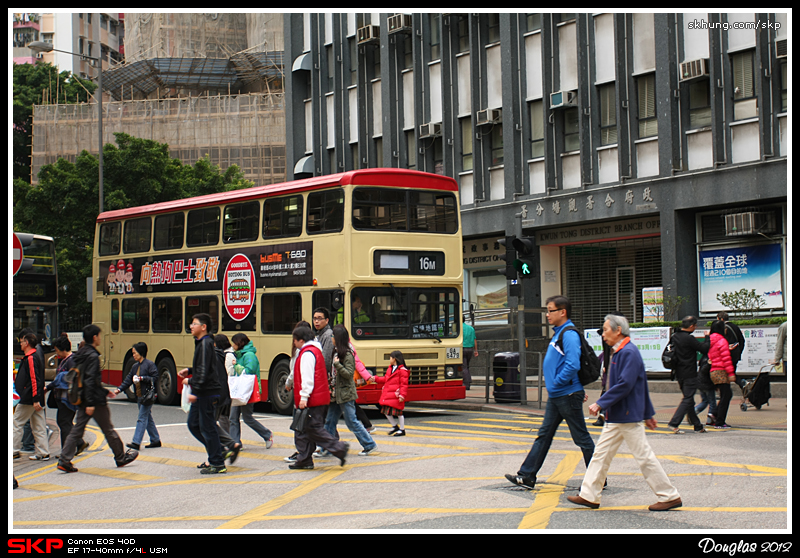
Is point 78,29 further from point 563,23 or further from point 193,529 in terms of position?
point 193,529

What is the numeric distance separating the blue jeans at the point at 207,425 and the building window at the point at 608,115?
632 inches

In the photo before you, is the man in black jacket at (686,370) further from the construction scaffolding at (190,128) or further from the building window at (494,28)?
the construction scaffolding at (190,128)

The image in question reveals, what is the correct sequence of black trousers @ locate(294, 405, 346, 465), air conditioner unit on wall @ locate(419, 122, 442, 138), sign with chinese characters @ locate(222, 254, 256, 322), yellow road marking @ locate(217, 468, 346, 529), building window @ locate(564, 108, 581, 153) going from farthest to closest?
1. air conditioner unit on wall @ locate(419, 122, 442, 138)
2. building window @ locate(564, 108, 581, 153)
3. sign with chinese characters @ locate(222, 254, 256, 322)
4. black trousers @ locate(294, 405, 346, 465)
5. yellow road marking @ locate(217, 468, 346, 529)

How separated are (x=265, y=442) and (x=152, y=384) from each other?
1.69 metres

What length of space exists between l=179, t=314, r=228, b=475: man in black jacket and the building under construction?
1489 inches

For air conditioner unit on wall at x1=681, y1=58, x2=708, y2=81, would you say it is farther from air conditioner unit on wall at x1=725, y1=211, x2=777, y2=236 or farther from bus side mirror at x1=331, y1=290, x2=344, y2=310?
bus side mirror at x1=331, y1=290, x2=344, y2=310

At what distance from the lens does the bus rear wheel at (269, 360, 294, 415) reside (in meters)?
16.4

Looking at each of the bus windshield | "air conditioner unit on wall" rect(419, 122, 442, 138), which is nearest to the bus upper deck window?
the bus windshield

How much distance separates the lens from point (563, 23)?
2411cm

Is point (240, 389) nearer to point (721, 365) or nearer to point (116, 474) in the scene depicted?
point (116, 474)

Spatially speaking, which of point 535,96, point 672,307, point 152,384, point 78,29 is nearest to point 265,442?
point 152,384

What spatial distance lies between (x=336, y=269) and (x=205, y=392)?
593cm

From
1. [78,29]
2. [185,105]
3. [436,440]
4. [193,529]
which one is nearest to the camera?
[193,529]
